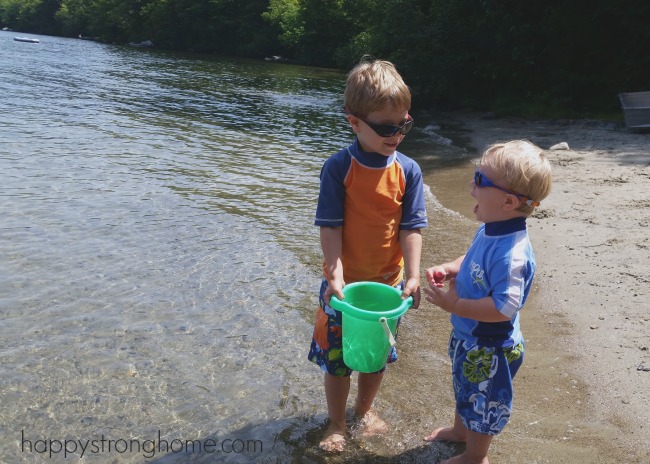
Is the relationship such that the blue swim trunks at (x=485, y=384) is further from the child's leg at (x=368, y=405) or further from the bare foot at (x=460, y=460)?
the child's leg at (x=368, y=405)

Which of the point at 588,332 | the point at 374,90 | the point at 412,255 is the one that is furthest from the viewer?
the point at 588,332

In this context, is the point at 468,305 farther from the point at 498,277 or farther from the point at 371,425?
the point at 371,425

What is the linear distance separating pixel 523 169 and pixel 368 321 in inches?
36.9

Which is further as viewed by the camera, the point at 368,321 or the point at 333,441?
the point at 333,441

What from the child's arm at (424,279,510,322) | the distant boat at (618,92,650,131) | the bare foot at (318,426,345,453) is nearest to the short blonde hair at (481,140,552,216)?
the child's arm at (424,279,510,322)

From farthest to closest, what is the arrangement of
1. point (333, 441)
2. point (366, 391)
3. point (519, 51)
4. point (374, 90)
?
point (519, 51)
point (366, 391)
point (333, 441)
point (374, 90)

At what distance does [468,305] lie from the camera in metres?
2.77

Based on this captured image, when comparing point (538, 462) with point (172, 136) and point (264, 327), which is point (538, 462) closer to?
point (264, 327)

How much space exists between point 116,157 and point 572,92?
44.3 ft

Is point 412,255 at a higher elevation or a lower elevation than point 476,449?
higher

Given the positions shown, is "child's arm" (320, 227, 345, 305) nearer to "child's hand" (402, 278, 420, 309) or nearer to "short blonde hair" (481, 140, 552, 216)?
"child's hand" (402, 278, 420, 309)

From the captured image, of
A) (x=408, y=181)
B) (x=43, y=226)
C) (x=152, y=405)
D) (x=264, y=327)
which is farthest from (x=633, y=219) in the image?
(x=43, y=226)

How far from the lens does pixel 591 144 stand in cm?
1252

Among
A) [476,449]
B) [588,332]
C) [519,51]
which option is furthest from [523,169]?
[519,51]
